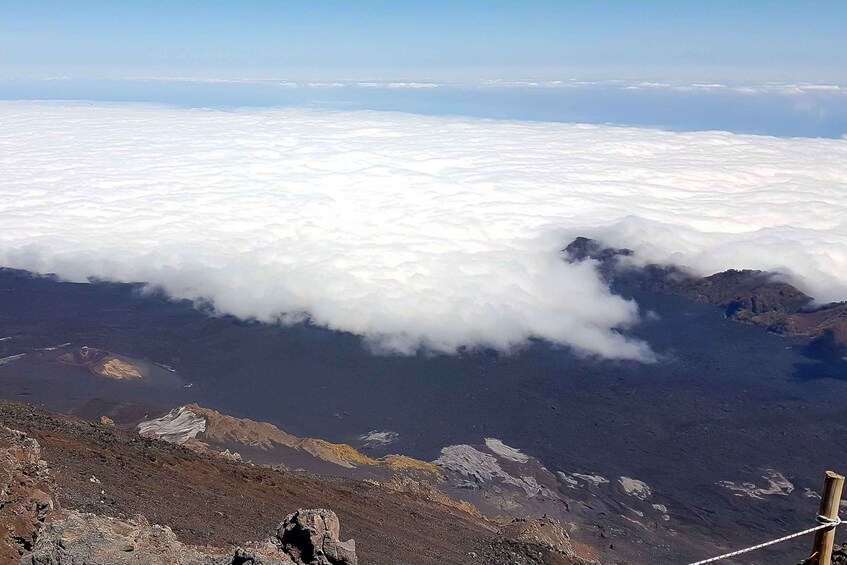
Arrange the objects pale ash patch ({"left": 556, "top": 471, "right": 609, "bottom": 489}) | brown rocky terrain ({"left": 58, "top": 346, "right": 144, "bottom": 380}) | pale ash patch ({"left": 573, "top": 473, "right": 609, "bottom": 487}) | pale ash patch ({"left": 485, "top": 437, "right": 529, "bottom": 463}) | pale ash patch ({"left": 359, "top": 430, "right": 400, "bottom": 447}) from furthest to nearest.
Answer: brown rocky terrain ({"left": 58, "top": 346, "right": 144, "bottom": 380}), pale ash patch ({"left": 359, "top": 430, "right": 400, "bottom": 447}), pale ash patch ({"left": 485, "top": 437, "right": 529, "bottom": 463}), pale ash patch ({"left": 573, "top": 473, "right": 609, "bottom": 487}), pale ash patch ({"left": 556, "top": 471, "right": 609, "bottom": 489})

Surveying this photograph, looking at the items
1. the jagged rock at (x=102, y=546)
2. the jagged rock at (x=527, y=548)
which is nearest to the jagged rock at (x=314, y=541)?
the jagged rock at (x=102, y=546)

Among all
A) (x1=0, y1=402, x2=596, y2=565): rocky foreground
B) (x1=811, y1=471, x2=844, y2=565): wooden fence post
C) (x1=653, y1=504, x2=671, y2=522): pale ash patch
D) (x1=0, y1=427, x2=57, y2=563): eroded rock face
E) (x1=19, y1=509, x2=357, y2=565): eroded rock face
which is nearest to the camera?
(x1=811, y1=471, x2=844, y2=565): wooden fence post

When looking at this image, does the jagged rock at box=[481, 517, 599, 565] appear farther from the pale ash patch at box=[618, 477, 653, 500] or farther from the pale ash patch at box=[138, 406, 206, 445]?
the pale ash patch at box=[138, 406, 206, 445]

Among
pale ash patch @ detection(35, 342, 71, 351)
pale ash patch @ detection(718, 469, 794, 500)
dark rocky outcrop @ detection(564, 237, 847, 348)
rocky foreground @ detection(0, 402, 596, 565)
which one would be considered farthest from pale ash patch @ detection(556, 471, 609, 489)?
pale ash patch @ detection(35, 342, 71, 351)

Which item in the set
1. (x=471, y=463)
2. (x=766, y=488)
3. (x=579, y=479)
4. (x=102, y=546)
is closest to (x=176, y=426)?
(x=471, y=463)

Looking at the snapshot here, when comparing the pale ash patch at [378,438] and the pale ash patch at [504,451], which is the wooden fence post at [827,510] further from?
the pale ash patch at [378,438]

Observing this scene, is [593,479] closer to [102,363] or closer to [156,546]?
[156,546]
